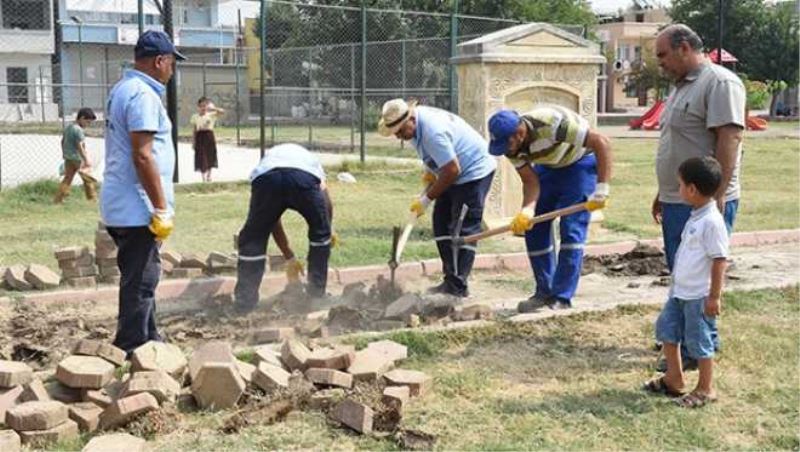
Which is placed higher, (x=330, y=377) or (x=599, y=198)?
(x=599, y=198)

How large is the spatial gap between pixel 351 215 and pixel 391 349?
633cm

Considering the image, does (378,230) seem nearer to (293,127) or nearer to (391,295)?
(391,295)

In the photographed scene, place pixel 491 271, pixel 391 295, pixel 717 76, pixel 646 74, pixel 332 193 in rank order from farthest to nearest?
pixel 646 74 → pixel 332 193 → pixel 491 271 → pixel 391 295 → pixel 717 76

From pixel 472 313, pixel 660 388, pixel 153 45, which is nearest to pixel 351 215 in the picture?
pixel 472 313

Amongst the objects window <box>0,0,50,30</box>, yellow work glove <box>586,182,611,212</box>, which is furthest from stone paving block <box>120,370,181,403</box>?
window <box>0,0,50,30</box>

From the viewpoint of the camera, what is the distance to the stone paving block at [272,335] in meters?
5.59

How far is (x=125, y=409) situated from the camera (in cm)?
416

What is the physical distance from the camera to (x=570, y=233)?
20.8 ft

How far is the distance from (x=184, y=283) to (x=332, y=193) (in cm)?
675

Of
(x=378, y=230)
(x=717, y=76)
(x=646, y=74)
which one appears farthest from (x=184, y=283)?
(x=646, y=74)

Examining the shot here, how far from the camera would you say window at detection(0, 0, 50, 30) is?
41531 mm

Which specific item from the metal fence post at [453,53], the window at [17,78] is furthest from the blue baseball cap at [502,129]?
the window at [17,78]

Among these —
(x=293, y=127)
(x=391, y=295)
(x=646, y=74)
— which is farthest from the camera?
(x=646, y=74)

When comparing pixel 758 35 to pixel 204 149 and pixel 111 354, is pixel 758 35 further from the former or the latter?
pixel 111 354
